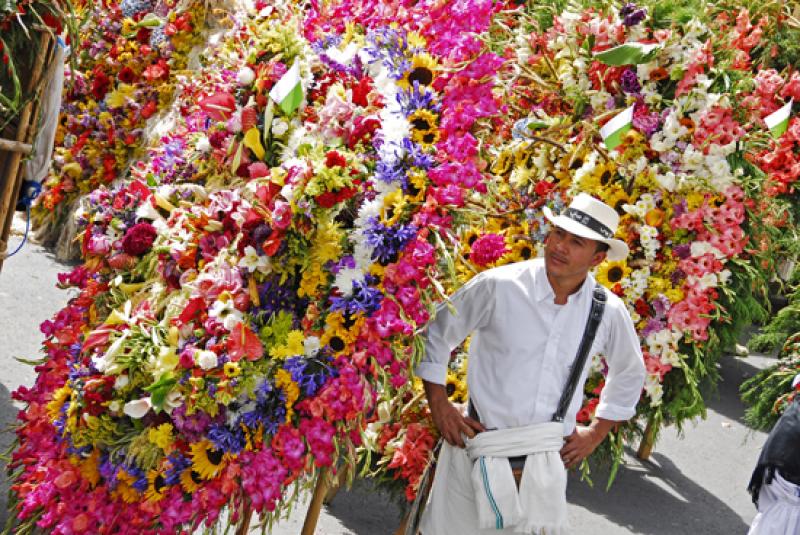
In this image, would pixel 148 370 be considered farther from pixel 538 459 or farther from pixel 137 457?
pixel 538 459

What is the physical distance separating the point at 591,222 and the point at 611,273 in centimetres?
135

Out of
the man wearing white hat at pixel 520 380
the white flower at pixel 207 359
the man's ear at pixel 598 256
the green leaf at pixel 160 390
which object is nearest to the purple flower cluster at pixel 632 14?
the man wearing white hat at pixel 520 380

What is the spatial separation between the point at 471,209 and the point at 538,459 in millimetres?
845

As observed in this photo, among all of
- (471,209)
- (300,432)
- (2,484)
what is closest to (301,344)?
(300,432)

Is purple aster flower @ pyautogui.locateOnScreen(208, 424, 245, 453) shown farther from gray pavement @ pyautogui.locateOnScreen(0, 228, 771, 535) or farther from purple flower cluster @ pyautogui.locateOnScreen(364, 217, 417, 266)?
gray pavement @ pyautogui.locateOnScreen(0, 228, 771, 535)

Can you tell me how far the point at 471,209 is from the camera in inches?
126

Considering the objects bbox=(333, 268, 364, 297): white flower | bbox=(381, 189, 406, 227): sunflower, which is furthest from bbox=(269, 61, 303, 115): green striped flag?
bbox=(333, 268, 364, 297): white flower

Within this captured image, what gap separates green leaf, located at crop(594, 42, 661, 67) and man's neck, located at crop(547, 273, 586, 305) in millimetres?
1683

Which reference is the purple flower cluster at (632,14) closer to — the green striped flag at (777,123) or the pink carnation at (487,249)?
the green striped flag at (777,123)

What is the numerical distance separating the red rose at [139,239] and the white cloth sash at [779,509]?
Answer: 282 cm

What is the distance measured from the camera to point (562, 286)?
3104 mm

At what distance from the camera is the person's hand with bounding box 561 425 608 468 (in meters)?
3.21

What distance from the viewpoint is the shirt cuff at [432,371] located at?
317 centimetres

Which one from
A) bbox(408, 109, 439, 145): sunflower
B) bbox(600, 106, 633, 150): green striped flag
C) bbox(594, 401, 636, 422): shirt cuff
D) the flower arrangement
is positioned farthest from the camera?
the flower arrangement
